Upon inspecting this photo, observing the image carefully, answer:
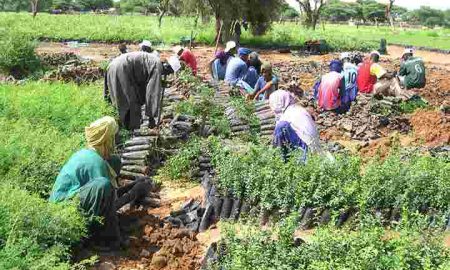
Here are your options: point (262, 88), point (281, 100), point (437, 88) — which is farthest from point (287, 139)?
point (437, 88)

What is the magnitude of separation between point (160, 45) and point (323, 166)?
66.8ft

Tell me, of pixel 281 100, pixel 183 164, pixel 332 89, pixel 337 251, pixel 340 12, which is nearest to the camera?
pixel 337 251

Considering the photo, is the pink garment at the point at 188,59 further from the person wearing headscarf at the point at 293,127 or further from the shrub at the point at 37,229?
the shrub at the point at 37,229

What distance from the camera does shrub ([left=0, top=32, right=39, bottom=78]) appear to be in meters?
14.0

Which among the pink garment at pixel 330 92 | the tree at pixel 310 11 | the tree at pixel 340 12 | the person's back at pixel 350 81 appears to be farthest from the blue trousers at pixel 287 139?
the tree at pixel 340 12

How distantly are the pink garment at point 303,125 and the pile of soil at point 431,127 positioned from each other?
4.37 metres

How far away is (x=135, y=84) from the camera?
8.06m

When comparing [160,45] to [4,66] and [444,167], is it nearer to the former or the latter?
[4,66]

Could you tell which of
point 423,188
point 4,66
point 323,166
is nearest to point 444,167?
point 423,188

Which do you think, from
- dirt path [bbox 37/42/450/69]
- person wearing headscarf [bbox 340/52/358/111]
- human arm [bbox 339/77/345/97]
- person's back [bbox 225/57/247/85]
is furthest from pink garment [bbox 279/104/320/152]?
dirt path [bbox 37/42/450/69]

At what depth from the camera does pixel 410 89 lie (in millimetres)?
13883

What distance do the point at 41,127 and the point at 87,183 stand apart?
2664 mm

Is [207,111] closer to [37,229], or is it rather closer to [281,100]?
[281,100]

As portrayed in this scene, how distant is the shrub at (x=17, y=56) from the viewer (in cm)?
1402
